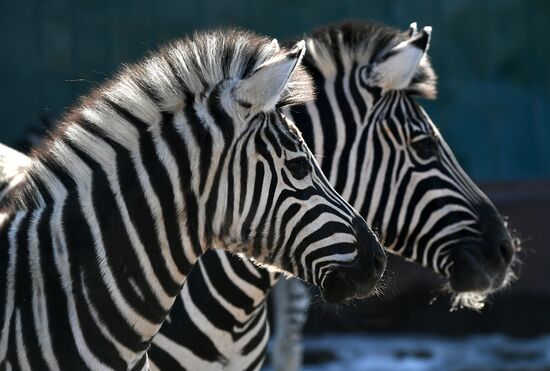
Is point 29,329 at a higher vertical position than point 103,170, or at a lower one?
lower

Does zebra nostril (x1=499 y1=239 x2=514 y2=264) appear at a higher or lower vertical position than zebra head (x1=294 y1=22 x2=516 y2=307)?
lower

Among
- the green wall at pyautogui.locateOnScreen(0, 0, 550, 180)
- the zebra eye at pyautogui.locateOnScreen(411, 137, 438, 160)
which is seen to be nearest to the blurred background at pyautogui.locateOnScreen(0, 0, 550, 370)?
the green wall at pyautogui.locateOnScreen(0, 0, 550, 180)

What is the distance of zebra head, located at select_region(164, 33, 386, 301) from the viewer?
12.5 feet

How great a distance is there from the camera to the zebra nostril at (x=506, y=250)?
17.4ft

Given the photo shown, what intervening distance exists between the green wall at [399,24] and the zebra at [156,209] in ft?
22.8

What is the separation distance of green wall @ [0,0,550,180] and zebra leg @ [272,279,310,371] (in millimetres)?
3589

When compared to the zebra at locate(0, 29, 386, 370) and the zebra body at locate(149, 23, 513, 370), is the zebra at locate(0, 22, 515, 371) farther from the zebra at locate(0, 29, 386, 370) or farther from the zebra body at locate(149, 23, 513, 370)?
the zebra at locate(0, 29, 386, 370)

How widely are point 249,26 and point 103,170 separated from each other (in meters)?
7.19

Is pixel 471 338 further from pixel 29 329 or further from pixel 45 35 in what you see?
pixel 29 329

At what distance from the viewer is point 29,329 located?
357 cm

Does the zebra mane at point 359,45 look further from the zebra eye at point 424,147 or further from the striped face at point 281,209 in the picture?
the striped face at point 281,209

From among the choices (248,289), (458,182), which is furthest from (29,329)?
(458,182)

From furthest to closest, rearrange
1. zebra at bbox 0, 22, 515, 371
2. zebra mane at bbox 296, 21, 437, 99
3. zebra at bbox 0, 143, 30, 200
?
zebra mane at bbox 296, 21, 437, 99 < zebra at bbox 0, 22, 515, 371 < zebra at bbox 0, 143, 30, 200

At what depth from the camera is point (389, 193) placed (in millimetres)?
5293
